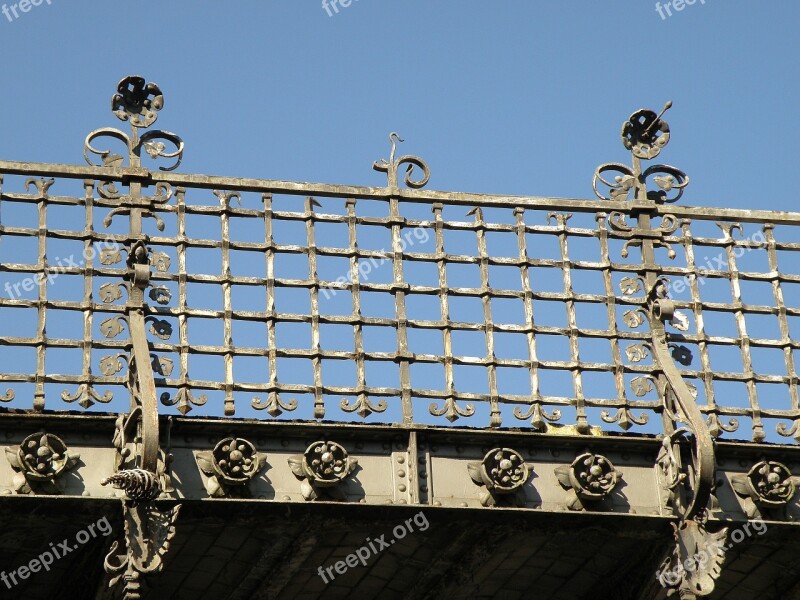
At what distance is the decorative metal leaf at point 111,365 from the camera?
2092 centimetres

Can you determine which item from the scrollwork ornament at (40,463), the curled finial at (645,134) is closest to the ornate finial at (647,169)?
the curled finial at (645,134)

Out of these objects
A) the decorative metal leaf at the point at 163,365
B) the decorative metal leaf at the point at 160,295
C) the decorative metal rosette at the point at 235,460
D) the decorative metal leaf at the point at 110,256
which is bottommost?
the decorative metal rosette at the point at 235,460

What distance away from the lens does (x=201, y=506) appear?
20.3 metres

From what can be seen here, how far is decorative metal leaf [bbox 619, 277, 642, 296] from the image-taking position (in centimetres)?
2331

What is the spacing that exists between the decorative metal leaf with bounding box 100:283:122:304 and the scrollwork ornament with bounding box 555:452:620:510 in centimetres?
588

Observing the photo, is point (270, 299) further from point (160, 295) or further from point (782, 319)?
point (782, 319)

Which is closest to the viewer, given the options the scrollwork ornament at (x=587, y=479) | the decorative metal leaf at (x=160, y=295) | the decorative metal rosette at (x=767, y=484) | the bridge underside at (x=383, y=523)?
the bridge underside at (x=383, y=523)

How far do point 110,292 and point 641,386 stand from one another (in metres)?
6.91

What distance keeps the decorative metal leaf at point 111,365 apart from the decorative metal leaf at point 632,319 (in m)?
6.74

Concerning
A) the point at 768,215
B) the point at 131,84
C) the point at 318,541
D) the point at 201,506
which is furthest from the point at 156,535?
the point at 768,215

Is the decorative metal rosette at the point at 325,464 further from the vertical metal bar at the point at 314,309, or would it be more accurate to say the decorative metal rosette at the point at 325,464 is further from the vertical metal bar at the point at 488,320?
the vertical metal bar at the point at 488,320

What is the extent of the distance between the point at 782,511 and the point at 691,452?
1577 millimetres

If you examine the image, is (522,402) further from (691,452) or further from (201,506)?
(201,506)

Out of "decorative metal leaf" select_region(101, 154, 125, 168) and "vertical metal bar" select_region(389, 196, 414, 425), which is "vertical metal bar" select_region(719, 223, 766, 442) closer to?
"vertical metal bar" select_region(389, 196, 414, 425)
